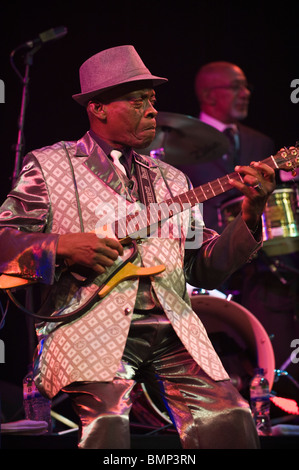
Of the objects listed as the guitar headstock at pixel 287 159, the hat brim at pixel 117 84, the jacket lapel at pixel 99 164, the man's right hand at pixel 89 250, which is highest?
the hat brim at pixel 117 84

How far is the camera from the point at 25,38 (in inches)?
217

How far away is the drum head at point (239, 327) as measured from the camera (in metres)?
4.39

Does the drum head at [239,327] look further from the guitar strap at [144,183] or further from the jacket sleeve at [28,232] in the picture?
the jacket sleeve at [28,232]

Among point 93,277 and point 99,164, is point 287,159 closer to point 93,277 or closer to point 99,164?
point 99,164

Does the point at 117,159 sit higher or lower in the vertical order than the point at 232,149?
lower

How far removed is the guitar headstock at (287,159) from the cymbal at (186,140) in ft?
7.05

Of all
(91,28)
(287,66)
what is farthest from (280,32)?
(91,28)

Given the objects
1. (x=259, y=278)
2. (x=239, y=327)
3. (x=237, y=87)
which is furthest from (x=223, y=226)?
(x=237, y=87)

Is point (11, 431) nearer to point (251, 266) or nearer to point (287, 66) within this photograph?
point (251, 266)

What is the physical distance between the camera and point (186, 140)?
17.3 feet

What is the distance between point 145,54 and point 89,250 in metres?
3.93

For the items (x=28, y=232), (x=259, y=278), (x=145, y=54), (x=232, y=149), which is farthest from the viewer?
(x=232, y=149)

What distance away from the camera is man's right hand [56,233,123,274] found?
2.39 metres

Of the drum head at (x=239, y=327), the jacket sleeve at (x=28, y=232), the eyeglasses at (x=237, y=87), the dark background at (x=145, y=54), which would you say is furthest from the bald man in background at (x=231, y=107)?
the jacket sleeve at (x=28, y=232)
